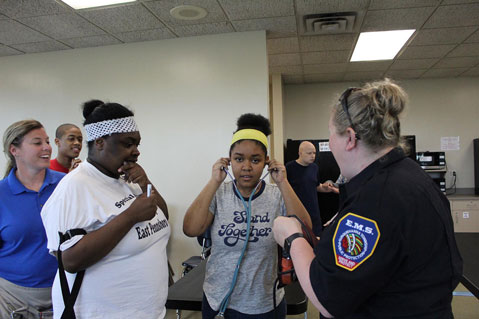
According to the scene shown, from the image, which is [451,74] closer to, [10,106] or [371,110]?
[371,110]

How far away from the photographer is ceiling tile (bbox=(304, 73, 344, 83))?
5371 millimetres

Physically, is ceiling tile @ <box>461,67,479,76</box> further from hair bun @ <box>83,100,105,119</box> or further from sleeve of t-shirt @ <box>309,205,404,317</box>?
hair bun @ <box>83,100,105,119</box>

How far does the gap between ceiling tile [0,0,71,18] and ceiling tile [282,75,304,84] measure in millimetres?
3495

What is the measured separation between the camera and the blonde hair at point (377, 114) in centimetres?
86

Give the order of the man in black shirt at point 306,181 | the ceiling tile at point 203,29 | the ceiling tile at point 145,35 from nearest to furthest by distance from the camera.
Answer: the ceiling tile at point 203,29 < the ceiling tile at point 145,35 < the man in black shirt at point 306,181

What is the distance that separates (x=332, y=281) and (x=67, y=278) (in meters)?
0.82

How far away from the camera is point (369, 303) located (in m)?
0.81

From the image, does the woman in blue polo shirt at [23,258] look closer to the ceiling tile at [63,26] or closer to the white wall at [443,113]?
the ceiling tile at [63,26]

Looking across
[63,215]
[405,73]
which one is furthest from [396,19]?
[63,215]

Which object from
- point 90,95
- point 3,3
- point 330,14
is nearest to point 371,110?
point 330,14

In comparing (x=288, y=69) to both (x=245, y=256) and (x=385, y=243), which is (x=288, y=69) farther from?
(x=385, y=243)

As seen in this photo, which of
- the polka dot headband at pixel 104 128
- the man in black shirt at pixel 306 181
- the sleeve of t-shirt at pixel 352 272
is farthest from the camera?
the man in black shirt at pixel 306 181

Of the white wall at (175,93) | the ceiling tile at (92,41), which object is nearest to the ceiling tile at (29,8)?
the ceiling tile at (92,41)

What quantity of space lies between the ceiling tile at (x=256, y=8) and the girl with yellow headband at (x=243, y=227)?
1855 mm
